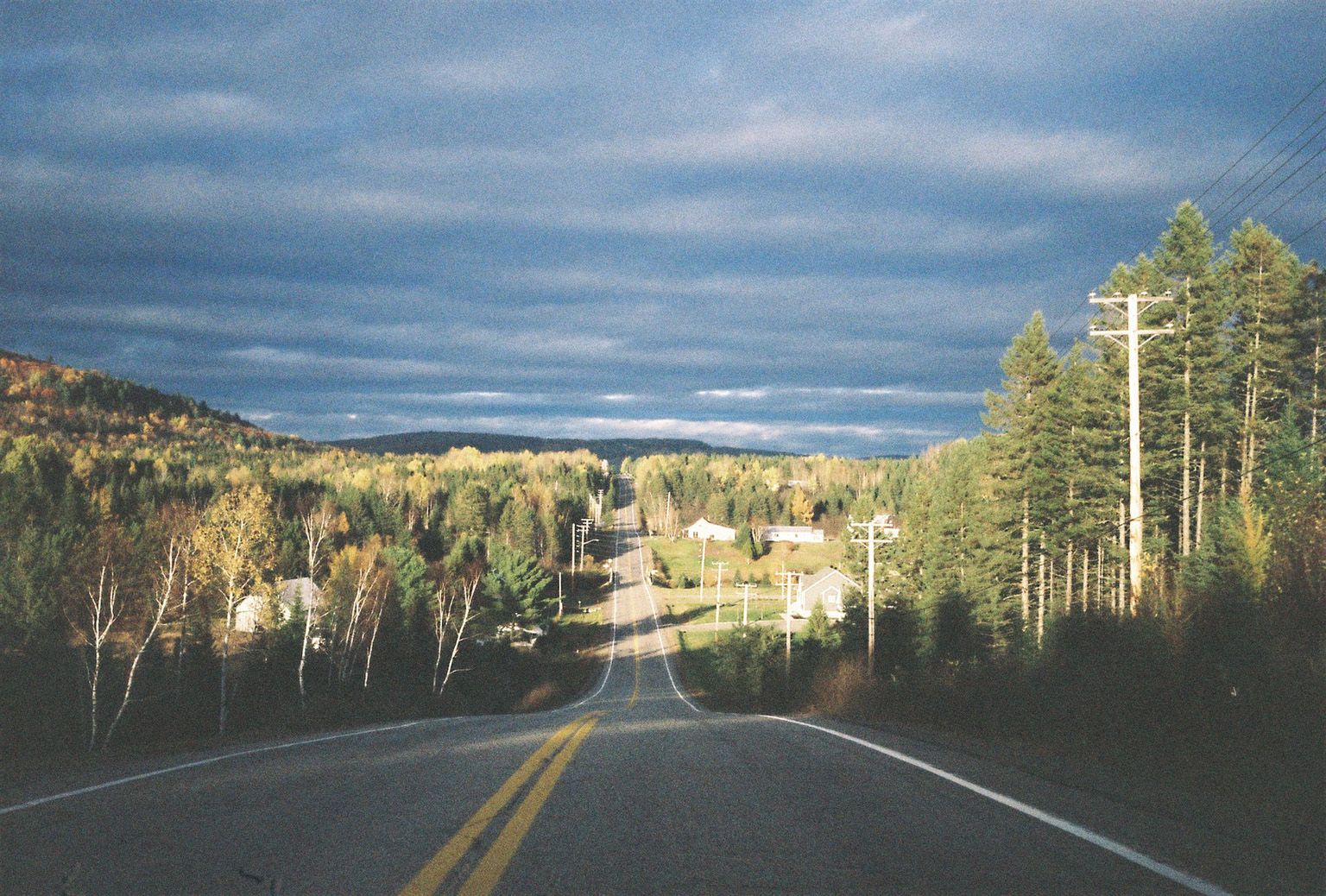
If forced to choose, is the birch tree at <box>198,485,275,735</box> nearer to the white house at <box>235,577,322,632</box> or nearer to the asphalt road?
the white house at <box>235,577,322,632</box>

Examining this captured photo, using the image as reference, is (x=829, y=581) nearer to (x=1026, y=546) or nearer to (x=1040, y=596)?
(x=1040, y=596)

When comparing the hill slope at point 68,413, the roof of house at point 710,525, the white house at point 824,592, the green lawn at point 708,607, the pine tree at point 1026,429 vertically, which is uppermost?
the hill slope at point 68,413

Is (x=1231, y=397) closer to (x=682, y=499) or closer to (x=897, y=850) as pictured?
(x=897, y=850)

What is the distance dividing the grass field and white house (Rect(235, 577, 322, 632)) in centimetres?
6754

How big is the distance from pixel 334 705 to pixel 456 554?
53064 mm

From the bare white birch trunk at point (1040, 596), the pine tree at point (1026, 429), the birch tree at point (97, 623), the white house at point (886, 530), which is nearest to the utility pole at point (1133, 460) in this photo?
the pine tree at point (1026, 429)

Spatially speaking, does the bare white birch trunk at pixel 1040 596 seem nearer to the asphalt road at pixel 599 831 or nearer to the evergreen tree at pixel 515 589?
the asphalt road at pixel 599 831

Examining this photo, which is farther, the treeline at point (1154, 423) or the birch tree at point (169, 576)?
the treeline at point (1154, 423)

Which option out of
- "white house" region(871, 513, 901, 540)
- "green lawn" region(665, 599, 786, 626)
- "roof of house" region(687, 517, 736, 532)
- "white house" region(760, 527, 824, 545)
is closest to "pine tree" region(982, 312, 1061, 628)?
"white house" region(871, 513, 901, 540)

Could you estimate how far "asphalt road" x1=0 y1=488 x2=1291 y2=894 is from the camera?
13.8ft

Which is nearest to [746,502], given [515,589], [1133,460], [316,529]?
[515,589]

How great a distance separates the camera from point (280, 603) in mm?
42938

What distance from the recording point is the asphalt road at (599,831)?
4207 mm

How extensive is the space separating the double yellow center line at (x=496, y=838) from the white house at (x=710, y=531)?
156m
